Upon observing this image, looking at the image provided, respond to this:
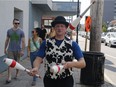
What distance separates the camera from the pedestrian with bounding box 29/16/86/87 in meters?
4.18

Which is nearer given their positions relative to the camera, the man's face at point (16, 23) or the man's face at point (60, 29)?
the man's face at point (60, 29)

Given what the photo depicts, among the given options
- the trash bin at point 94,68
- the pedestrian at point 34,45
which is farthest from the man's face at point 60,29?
the trash bin at point 94,68

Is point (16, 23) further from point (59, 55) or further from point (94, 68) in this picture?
point (59, 55)

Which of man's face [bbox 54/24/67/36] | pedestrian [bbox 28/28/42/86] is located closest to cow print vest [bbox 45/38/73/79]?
man's face [bbox 54/24/67/36]

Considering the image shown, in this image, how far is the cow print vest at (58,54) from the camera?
4.18 metres

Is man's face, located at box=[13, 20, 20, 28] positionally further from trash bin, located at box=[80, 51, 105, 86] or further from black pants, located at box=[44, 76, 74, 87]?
black pants, located at box=[44, 76, 74, 87]

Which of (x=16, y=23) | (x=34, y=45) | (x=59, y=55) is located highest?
(x=16, y=23)

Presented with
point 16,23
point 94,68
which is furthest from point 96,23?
point 16,23

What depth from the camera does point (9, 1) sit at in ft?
39.3

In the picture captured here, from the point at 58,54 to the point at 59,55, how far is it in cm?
2

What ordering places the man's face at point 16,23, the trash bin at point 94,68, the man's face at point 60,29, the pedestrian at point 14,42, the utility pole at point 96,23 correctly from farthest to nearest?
the utility pole at point 96,23 → the trash bin at point 94,68 → the pedestrian at point 14,42 → the man's face at point 16,23 → the man's face at point 60,29

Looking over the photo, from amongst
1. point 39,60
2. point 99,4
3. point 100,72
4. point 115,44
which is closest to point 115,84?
point 100,72

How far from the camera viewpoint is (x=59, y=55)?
4176 mm

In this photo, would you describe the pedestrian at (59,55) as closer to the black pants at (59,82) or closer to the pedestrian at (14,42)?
the black pants at (59,82)
